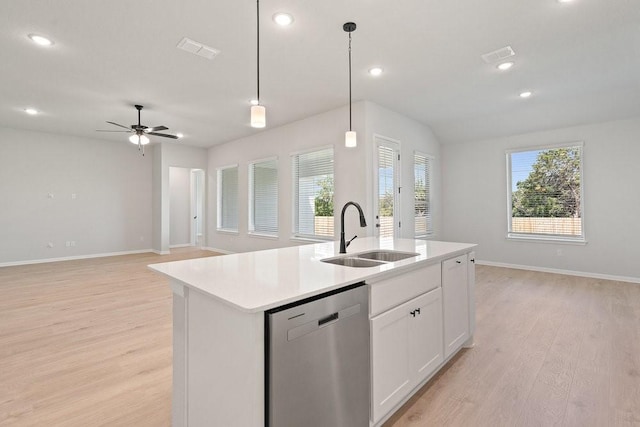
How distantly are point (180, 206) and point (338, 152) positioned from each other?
21.5 feet

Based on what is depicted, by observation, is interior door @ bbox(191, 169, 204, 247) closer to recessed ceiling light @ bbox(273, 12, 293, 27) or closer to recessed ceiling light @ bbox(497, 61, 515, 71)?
recessed ceiling light @ bbox(273, 12, 293, 27)

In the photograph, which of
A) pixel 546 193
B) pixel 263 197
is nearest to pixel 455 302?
pixel 546 193

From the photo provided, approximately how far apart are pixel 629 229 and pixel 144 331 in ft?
22.6

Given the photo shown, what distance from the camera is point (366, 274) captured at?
5.00ft

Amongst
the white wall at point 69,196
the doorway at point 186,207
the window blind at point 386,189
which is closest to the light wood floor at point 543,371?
the window blind at point 386,189

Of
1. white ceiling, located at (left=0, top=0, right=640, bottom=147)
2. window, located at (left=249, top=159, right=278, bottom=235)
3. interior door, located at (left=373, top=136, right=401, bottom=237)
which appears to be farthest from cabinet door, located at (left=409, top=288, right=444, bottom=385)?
window, located at (left=249, top=159, right=278, bottom=235)

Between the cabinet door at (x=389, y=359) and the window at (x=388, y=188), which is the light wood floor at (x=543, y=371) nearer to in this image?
the cabinet door at (x=389, y=359)

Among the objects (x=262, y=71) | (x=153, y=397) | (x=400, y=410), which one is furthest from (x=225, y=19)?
(x=400, y=410)

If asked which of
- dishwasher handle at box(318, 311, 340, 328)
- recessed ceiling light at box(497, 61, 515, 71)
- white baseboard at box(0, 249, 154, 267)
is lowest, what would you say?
white baseboard at box(0, 249, 154, 267)

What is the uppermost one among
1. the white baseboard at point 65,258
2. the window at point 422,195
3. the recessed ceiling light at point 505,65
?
the recessed ceiling light at point 505,65

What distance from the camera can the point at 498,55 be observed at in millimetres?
3316

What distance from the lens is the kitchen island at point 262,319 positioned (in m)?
1.14

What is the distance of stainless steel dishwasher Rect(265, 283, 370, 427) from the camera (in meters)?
1.13

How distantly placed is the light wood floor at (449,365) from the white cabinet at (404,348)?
8.0 inches
